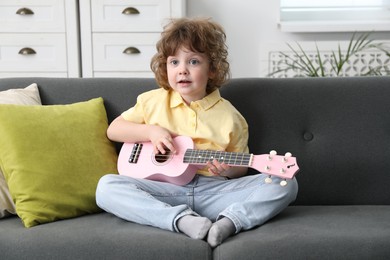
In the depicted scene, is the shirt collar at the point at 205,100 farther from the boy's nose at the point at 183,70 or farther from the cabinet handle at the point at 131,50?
the cabinet handle at the point at 131,50

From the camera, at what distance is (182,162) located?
67.0 inches

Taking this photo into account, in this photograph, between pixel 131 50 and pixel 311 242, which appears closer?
pixel 311 242

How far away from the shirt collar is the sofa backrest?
0.33ft

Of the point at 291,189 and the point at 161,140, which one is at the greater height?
the point at 161,140

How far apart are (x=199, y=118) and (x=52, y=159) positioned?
0.45m

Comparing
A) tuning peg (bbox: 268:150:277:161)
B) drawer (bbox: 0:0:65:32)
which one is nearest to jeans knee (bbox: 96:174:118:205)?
tuning peg (bbox: 268:150:277:161)

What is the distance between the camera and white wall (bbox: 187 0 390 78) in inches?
137

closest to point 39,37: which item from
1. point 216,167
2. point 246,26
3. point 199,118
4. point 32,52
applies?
point 32,52

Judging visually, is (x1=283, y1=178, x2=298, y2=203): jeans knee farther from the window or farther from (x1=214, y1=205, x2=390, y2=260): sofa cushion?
the window

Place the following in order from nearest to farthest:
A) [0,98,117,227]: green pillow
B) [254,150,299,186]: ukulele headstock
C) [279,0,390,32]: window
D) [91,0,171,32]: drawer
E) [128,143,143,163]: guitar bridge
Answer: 1. [254,150,299,186]: ukulele headstock
2. [0,98,117,227]: green pillow
3. [128,143,143,163]: guitar bridge
4. [91,0,171,32]: drawer
5. [279,0,390,32]: window

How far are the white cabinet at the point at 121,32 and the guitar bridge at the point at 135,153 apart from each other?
1.42 m

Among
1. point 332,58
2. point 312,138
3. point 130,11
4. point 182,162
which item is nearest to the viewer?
point 182,162

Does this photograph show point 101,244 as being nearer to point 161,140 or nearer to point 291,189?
point 161,140

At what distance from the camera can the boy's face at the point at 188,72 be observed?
183 cm
